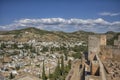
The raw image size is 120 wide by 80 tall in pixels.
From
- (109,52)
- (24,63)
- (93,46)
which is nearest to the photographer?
(93,46)

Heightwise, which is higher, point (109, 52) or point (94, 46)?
point (94, 46)

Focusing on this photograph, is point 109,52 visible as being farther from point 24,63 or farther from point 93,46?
point 24,63

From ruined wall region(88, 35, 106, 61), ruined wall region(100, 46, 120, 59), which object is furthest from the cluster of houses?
ruined wall region(100, 46, 120, 59)

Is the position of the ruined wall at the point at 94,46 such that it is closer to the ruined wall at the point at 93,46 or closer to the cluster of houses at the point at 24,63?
the ruined wall at the point at 93,46

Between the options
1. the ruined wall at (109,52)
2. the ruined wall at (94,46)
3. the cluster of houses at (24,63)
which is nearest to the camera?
the ruined wall at (94,46)

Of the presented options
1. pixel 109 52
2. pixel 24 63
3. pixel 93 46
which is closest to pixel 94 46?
pixel 93 46

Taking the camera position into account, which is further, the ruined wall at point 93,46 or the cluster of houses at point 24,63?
the cluster of houses at point 24,63

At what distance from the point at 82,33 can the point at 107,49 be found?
11018 centimetres

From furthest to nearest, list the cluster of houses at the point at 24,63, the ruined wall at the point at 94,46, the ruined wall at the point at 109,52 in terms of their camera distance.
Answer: the cluster of houses at the point at 24,63 → the ruined wall at the point at 109,52 → the ruined wall at the point at 94,46

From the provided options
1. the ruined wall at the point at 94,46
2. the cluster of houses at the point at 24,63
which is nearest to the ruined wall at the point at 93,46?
the ruined wall at the point at 94,46

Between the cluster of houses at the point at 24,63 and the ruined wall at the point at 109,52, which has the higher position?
the ruined wall at the point at 109,52

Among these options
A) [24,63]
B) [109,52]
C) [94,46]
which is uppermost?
[94,46]

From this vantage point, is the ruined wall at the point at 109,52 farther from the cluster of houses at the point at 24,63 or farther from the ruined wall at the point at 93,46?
the cluster of houses at the point at 24,63

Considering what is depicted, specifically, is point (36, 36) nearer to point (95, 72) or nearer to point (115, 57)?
point (115, 57)
